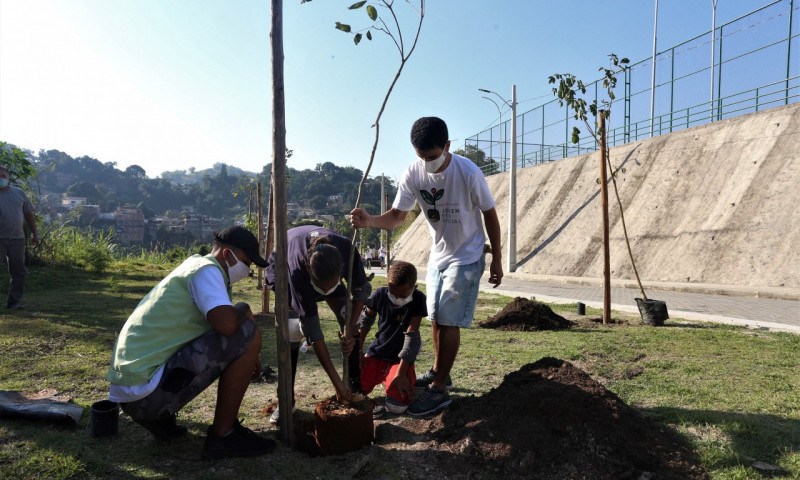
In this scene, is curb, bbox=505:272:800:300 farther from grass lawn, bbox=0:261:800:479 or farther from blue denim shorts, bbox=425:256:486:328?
blue denim shorts, bbox=425:256:486:328

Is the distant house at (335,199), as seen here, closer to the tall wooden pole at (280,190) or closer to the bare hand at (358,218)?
the bare hand at (358,218)

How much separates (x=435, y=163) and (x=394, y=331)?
125cm

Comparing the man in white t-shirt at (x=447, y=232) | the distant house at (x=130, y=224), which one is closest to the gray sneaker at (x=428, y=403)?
the man in white t-shirt at (x=447, y=232)

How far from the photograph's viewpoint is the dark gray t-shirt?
6.54 m

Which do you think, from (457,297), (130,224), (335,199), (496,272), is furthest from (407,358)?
(335,199)

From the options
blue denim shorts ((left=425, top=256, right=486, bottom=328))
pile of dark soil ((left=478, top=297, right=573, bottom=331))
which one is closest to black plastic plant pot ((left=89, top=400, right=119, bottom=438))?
blue denim shorts ((left=425, top=256, right=486, bottom=328))

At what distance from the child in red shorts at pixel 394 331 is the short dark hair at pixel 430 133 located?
Answer: 2.70ft

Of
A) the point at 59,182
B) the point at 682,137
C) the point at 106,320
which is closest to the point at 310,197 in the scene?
the point at 59,182

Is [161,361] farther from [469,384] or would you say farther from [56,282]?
[56,282]

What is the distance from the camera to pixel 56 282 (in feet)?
34.6

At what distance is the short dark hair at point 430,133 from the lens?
10.6 ft

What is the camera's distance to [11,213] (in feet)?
21.6

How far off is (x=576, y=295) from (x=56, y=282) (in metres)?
11.1

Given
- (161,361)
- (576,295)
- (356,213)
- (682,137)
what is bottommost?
(576,295)
